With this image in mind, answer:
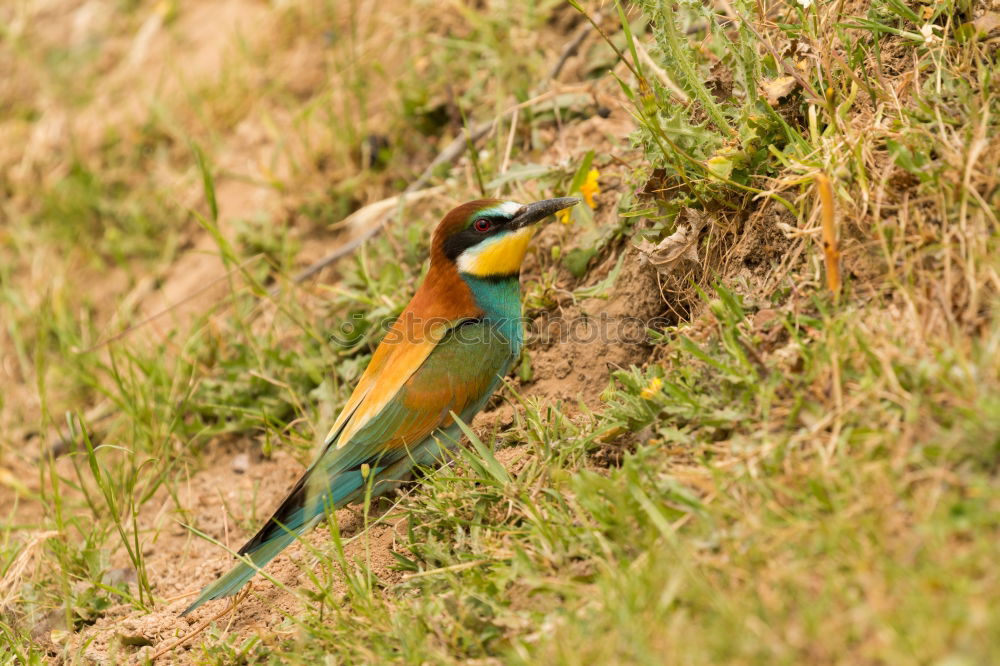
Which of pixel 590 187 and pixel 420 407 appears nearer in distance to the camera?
pixel 420 407

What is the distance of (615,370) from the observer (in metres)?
3.27

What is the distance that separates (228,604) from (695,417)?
5.23 feet

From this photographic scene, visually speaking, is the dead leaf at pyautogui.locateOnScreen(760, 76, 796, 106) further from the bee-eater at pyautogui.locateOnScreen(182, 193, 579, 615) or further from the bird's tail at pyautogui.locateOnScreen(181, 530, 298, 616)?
the bird's tail at pyautogui.locateOnScreen(181, 530, 298, 616)

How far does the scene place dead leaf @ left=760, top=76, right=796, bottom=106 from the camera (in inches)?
118

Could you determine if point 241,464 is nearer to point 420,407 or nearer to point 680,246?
point 420,407

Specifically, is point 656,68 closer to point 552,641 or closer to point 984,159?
point 984,159

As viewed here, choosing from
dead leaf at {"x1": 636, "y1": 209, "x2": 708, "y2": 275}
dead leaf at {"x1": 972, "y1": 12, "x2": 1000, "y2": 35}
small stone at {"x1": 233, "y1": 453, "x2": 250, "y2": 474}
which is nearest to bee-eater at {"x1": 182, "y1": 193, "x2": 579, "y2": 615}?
dead leaf at {"x1": 636, "y1": 209, "x2": 708, "y2": 275}

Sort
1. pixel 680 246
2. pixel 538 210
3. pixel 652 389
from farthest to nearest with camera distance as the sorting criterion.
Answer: pixel 538 210, pixel 680 246, pixel 652 389

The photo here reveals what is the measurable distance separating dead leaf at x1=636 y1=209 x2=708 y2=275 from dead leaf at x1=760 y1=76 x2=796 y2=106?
41 cm

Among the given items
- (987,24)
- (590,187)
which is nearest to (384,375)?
(590,187)

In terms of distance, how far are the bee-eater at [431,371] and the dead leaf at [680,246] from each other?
1.60 ft

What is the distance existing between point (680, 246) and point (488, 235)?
0.82 meters

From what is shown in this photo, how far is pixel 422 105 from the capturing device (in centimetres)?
477

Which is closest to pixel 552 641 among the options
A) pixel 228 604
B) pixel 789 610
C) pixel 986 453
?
pixel 789 610
